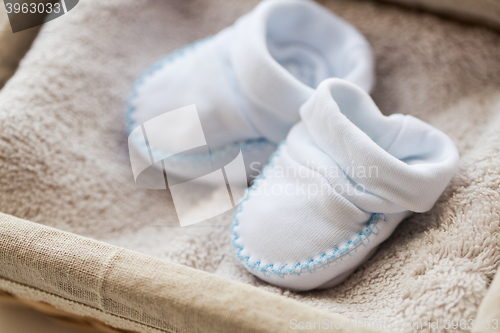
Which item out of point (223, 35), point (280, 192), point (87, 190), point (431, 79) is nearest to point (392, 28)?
point (431, 79)

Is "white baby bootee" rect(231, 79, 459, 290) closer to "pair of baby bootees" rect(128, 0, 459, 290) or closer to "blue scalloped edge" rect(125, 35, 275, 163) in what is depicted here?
"pair of baby bootees" rect(128, 0, 459, 290)

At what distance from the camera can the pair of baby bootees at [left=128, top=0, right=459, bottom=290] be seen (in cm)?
61

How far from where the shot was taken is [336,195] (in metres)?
0.61

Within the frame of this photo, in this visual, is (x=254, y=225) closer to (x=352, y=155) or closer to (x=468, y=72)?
(x=352, y=155)

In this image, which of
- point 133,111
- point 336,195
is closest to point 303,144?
point 336,195

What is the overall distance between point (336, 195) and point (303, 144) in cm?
12

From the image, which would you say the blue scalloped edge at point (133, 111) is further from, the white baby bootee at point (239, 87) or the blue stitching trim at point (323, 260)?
the blue stitching trim at point (323, 260)

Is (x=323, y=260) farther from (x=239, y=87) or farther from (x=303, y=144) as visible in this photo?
(x=239, y=87)

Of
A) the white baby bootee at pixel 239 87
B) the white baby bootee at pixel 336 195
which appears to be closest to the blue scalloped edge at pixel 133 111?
the white baby bootee at pixel 239 87

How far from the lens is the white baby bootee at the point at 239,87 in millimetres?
759

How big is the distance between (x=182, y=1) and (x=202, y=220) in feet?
2.04

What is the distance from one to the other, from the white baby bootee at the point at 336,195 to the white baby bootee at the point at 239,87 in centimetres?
11

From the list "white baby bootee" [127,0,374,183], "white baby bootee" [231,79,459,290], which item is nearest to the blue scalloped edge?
"white baby bootee" [127,0,374,183]

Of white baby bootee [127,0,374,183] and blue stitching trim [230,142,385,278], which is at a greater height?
white baby bootee [127,0,374,183]
